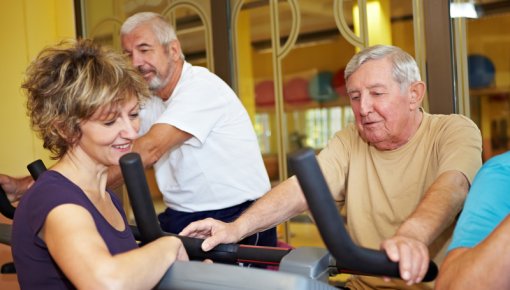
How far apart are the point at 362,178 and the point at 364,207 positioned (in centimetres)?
10

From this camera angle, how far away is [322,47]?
11.7m

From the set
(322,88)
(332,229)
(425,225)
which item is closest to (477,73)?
(425,225)

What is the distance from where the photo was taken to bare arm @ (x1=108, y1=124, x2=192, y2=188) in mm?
2354

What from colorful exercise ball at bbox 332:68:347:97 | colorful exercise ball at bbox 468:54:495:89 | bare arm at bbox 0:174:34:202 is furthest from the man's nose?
colorful exercise ball at bbox 332:68:347:97

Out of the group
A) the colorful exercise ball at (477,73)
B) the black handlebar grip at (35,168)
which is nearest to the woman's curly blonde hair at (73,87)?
the black handlebar grip at (35,168)

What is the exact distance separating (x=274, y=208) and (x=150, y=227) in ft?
2.20

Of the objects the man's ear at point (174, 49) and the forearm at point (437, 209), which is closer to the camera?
the forearm at point (437, 209)

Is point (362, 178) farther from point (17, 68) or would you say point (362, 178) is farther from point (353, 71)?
point (17, 68)

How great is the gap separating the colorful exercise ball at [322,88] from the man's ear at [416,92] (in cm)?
912

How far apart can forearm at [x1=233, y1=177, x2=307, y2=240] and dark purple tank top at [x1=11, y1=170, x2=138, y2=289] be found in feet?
2.03

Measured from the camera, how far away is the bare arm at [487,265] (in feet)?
3.90

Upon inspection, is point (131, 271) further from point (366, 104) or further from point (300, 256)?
point (366, 104)

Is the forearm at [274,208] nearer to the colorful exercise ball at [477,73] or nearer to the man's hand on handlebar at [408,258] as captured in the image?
the man's hand on handlebar at [408,258]

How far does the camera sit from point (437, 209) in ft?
5.49
